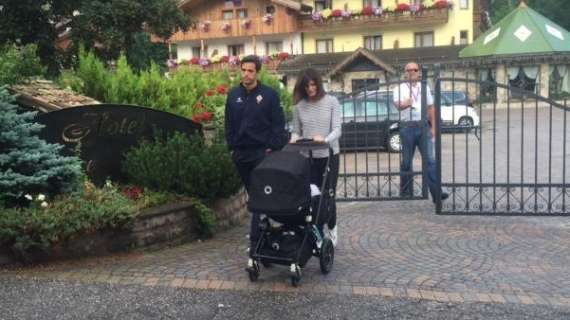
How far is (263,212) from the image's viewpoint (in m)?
5.18

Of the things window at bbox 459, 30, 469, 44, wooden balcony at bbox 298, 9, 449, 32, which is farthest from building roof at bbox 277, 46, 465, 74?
window at bbox 459, 30, 469, 44

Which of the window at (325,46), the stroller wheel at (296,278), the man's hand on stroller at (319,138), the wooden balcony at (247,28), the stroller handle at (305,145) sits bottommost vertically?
the stroller wheel at (296,278)

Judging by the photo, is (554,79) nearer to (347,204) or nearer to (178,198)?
(347,204)

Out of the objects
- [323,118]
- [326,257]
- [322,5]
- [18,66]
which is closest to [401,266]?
[326,257]

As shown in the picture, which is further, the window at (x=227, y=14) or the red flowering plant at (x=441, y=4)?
the window at (x=227, y=14)

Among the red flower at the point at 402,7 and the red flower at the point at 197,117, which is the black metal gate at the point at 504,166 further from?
the red flower at the point at 402,7

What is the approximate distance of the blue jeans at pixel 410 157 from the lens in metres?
8.66

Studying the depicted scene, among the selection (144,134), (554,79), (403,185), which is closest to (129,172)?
(144,134)

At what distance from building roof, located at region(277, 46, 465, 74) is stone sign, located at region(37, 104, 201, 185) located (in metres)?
30.4

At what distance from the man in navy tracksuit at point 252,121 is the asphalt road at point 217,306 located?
0.81 m

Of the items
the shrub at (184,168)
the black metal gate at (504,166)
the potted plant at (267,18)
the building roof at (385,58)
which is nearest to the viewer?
the shrub at (184,168)

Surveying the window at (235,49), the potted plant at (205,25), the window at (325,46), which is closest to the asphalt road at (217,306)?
the window at (325,46)

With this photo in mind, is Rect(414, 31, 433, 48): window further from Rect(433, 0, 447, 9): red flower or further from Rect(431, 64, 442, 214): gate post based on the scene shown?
Rect(431, 64, 442, 214): gate post

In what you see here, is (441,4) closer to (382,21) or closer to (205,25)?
(382,21)
